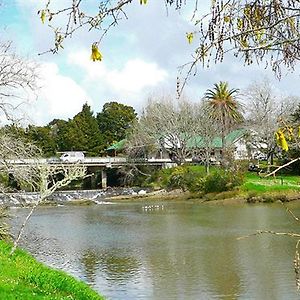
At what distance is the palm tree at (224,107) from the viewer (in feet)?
172

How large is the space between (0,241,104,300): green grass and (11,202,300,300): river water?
7.58 feet

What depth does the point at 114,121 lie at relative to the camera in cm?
7081

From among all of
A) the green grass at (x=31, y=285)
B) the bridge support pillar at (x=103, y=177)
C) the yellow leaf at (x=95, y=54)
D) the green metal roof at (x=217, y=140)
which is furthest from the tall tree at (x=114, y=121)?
the yellow leaf at (x=95, y=54)

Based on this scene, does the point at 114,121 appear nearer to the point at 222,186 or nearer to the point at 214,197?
the point at 222,186

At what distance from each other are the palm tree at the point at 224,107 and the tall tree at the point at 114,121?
1668 centimetres

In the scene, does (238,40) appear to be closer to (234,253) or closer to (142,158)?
(234,253)

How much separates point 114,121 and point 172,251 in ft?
170

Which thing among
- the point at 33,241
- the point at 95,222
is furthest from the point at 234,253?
the point at 95,222

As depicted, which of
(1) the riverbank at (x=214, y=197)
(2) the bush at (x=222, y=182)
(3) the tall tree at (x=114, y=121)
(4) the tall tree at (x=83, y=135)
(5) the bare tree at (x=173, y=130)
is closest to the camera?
(1) the riverbank at (x=214, y=197)

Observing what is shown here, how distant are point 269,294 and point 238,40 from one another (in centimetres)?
1120

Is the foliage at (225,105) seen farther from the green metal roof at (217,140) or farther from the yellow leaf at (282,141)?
the yellow leaf at (282,141)

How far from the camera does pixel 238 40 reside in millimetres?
3180

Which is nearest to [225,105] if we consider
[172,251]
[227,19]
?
[172,251]

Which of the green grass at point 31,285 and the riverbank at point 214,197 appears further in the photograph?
the riverbank at point 214,197
